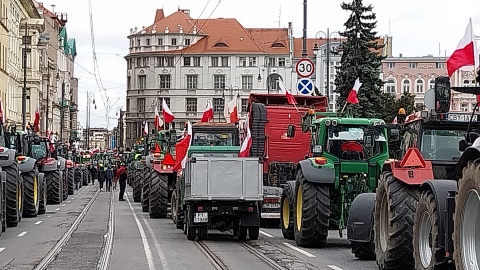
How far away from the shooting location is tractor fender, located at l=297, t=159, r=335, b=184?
61.1 feet

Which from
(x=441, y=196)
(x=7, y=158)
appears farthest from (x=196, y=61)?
(x=441, y=196)

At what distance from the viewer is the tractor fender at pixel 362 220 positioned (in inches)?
621

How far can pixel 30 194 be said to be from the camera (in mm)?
29656

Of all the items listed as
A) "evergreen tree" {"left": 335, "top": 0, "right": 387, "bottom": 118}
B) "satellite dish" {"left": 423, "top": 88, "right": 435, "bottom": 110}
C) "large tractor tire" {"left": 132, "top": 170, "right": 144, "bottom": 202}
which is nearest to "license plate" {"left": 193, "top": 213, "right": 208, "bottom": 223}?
"satellite dish" {"left": 423, "top": 88, "right": 435, "bottom": 110}

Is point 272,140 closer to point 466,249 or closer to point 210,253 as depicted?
point 210,253

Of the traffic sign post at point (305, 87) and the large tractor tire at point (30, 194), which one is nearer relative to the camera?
the large tractor tire at point (30, 194)

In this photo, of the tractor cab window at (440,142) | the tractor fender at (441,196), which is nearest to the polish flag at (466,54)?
the tractor fender at (441,196)

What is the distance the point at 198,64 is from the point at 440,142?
117945 millimetres

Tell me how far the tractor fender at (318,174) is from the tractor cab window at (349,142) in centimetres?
83

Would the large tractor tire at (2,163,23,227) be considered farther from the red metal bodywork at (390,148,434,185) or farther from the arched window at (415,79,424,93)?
the arched window at (415,79,424,93)

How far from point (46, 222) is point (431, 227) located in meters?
18.3

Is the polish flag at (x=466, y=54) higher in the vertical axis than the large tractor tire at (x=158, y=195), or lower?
higher

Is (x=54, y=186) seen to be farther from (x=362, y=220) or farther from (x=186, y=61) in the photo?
(x=186, y=61)

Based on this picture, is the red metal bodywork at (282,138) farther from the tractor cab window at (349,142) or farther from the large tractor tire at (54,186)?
the large tractor tire at (54,186)
